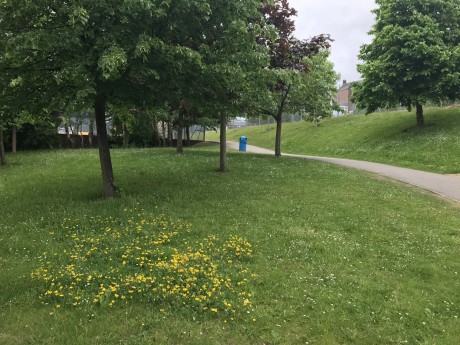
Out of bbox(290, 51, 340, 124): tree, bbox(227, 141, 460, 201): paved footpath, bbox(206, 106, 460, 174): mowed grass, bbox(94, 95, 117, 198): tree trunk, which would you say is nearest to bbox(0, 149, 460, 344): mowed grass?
bbox(94, 95, 117, 198): tree trunk

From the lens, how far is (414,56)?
69.8 feet

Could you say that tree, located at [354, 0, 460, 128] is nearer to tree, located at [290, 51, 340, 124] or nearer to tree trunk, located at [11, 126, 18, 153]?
tree, located at [290, 51, 340, 124]

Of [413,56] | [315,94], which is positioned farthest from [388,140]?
[315,94]

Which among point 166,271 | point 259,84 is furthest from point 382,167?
point 166,271

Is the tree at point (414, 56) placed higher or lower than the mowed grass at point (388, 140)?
→ higher

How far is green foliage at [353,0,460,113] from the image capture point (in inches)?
824

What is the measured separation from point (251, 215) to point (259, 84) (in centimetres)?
309

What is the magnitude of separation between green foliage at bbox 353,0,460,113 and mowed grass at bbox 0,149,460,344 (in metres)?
12.5

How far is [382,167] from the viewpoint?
1711 cm

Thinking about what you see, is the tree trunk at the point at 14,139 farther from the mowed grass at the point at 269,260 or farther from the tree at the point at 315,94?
the tree at the point at 315,94

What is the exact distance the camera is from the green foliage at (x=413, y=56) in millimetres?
20938

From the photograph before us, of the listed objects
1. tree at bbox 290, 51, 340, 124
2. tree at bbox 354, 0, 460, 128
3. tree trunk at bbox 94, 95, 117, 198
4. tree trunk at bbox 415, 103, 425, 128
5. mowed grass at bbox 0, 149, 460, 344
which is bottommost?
mowed grass at bbox 0, 149, 460, 344

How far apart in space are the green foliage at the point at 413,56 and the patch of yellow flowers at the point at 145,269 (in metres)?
18.9

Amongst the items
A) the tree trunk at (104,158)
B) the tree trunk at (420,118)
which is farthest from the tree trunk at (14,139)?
the tree trunk at (420,118)
